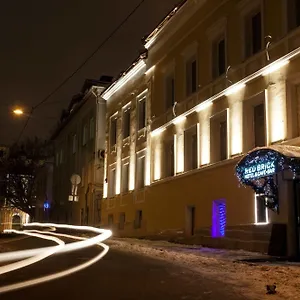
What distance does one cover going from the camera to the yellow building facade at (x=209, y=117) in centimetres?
1716

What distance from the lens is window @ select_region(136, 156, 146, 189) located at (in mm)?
30138

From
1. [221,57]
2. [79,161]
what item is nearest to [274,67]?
[221,57]

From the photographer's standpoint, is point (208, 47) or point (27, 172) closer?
point (208, 47)

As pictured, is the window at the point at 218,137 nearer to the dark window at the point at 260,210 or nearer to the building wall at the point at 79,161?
the dark window at the point at 260,210

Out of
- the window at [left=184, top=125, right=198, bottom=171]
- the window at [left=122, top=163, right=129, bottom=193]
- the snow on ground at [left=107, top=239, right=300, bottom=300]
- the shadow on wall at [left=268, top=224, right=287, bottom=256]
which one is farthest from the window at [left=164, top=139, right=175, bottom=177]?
the snow on ground at [left=107, top=239, right=300, bottom=300]

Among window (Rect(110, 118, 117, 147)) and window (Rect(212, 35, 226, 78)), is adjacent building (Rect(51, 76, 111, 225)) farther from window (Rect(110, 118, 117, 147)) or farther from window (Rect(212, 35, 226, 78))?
window (Rect(212, 35, 226, 78))

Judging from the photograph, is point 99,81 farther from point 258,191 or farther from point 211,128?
point 258,191

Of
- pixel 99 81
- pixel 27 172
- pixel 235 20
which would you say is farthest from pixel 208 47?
pixel 27 172

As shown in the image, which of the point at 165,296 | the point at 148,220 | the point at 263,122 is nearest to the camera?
the point at 165,296

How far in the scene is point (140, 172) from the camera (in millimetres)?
30438

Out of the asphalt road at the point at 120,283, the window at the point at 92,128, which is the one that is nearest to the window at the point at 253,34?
the asphalt road at the point at 120,283

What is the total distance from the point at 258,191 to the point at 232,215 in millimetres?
2818

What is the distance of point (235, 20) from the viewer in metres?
20.1

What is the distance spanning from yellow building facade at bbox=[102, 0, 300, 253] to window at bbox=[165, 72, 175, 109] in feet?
0.18
